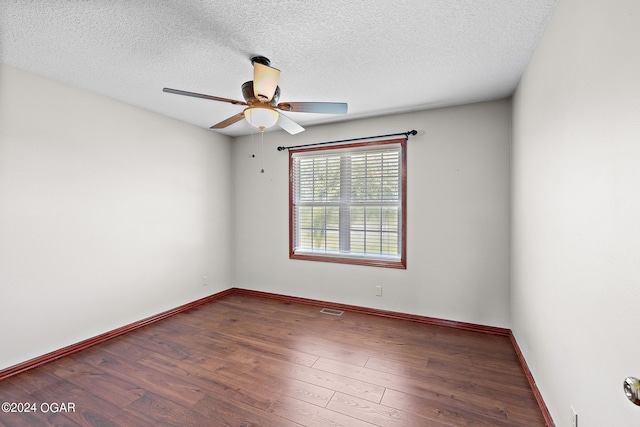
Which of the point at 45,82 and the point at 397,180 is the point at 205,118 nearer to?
the point at 45,82

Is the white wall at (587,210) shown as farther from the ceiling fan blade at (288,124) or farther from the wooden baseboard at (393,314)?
the ceiling fan blade at (288,124)

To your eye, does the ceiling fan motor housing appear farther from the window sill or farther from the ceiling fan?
the window sill

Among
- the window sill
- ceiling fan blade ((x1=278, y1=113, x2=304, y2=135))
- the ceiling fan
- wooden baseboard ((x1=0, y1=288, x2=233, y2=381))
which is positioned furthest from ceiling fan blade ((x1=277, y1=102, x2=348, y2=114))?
wooden baseboard ((x1=0, y1=288, x2=233, y2=381))

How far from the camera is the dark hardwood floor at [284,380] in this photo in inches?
70.7

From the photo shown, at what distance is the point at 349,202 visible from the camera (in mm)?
3732

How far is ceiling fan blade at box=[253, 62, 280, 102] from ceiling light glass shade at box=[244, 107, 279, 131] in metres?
0.10

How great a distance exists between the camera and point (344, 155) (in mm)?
3744

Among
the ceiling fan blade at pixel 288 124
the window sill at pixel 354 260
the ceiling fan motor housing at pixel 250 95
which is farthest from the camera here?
the window sill at pixel 354 260

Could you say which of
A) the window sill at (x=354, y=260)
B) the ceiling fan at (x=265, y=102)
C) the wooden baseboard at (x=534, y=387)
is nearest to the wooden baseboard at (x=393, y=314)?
the wooden baseboard at (x=534, y=387)

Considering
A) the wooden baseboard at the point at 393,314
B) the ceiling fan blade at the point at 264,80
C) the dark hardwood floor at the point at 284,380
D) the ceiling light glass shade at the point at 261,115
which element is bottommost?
the dark hardwood floor at the point at 284,380

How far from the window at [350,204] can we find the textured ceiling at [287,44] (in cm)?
93

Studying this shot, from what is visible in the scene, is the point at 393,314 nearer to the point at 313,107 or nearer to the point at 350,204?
the point at 350,204

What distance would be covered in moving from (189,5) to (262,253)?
3223mm

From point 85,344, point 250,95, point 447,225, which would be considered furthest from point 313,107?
point 85,344
